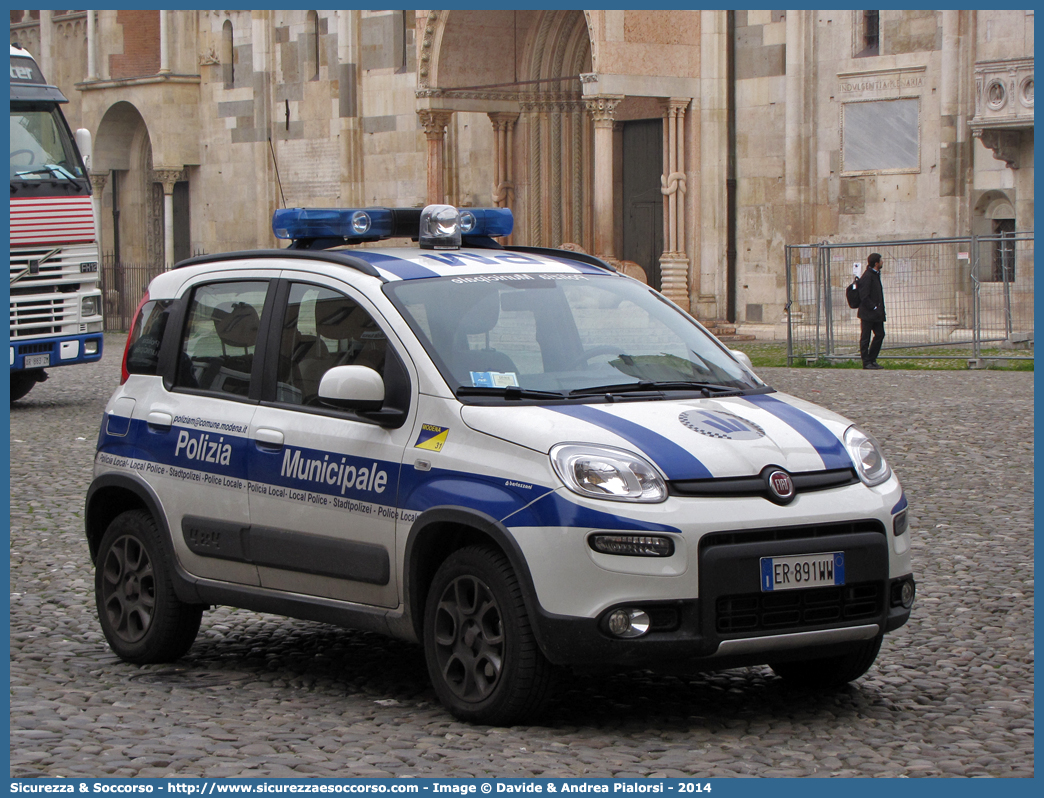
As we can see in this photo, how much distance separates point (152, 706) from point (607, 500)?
6.91 feet

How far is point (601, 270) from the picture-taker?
736 cm

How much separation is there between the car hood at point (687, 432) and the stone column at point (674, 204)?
23.5m

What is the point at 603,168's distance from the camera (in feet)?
95.0

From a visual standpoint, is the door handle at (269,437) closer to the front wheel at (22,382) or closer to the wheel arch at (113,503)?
the wheel arch at (113,503)

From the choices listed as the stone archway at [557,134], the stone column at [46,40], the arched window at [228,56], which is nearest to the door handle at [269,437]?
the stone archway at [557,134]

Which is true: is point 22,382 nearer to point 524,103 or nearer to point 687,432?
point 524,103

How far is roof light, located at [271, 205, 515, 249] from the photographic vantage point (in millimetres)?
7359

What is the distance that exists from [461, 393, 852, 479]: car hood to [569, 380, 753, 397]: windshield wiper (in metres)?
0.14

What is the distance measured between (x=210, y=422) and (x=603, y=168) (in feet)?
73.7

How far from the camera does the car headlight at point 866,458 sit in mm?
6168

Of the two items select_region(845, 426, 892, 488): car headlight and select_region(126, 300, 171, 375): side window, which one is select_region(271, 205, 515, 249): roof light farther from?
select_region(845, 426, 892, 488): car headlight

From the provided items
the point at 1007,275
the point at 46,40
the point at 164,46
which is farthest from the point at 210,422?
the point at 46,40

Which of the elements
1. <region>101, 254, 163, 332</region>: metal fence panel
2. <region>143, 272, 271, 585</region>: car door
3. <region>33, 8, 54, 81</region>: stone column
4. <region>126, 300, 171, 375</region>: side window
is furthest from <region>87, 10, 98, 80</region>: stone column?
<region>143, 272, 271, 585</region>: car door

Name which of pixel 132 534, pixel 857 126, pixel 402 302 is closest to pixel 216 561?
pixel 132 534
